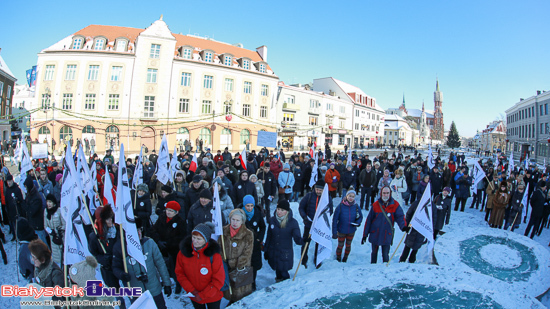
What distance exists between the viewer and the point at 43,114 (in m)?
29.1

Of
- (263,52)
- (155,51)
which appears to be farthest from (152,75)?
(263,52)

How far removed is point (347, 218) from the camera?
605cm

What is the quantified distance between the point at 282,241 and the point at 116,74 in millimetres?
32681

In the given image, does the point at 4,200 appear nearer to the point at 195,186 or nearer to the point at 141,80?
the point at 195,186

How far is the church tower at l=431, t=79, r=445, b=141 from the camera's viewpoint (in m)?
143

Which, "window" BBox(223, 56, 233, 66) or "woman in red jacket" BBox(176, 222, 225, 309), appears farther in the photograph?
"window" BBox(223, 56, 233, 66)

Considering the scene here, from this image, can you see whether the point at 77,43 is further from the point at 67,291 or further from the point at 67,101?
the point at 67,291

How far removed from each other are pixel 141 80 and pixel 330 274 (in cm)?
3206

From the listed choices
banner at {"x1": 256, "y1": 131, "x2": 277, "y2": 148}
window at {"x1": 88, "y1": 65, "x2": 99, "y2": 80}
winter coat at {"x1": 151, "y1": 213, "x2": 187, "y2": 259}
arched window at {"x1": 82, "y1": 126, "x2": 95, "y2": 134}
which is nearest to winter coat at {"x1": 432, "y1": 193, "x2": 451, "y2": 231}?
winter coat at {"x1": 151, "y1": 213, "x2": 187, "y2": 259}

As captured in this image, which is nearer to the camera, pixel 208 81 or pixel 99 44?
pixel 99 44

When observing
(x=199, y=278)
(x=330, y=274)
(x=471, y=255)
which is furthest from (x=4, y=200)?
(x=471, y=255)

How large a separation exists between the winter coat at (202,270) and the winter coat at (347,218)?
10.7 feet

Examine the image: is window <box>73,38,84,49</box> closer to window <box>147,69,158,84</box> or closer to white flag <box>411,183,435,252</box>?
window <box>147,69,158,84</box>

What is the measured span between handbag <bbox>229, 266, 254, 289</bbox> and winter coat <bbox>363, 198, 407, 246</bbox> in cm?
292
